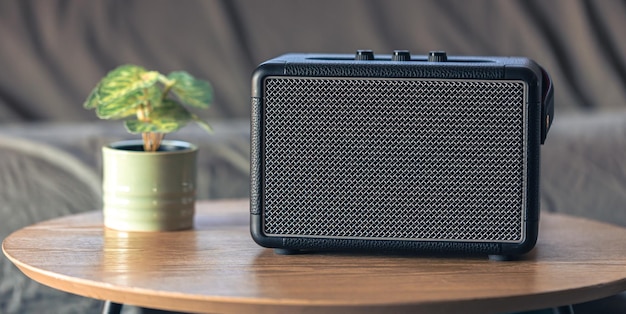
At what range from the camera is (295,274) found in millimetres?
814

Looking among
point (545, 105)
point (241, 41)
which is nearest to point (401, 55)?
point (545, 105)

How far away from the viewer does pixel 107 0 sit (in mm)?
1562

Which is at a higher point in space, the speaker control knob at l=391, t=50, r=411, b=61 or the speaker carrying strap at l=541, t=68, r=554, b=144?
the speaker control knob at l=391, t=50, r=411, b=61

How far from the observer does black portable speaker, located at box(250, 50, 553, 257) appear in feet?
2.78

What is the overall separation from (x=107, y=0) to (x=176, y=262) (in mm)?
817

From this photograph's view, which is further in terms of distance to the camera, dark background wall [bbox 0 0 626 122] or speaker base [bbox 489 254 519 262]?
dark background wall [bbox 0 0 626 122]

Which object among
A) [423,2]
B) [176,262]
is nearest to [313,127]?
[176,262]

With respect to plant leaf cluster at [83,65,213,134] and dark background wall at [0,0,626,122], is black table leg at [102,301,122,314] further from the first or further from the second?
dark background wall at [0,0,626,122]

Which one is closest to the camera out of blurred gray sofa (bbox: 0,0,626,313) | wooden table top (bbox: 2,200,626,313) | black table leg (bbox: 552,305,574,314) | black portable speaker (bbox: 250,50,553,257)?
wooden table top (bbox: 2,200,626,313)

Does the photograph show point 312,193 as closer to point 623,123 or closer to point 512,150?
point 512,150


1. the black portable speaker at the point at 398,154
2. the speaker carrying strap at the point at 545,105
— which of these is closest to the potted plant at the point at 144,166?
the black portable speaker at the point at 398,154

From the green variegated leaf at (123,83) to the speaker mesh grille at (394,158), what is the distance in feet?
0.64

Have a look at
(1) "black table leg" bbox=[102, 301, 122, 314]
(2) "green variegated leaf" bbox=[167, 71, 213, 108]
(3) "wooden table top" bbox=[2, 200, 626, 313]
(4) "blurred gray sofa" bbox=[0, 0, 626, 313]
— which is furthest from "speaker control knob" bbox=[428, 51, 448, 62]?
(4) "blurred gray sofa" bbox=[0, 0, 626, 313]

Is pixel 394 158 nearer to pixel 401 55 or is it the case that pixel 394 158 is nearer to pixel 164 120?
pixel 401 55
